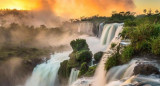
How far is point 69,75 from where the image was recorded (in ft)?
75.5

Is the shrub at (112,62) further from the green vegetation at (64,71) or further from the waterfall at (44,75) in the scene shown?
the waterfall at (44,75)

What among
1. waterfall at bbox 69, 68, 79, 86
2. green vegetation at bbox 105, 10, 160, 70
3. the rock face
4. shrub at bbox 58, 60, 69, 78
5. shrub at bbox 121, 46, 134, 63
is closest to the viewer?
the rock face

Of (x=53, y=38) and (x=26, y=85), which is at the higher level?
(x=53, y=38)

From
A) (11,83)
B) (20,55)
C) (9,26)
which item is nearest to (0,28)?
(9,26)

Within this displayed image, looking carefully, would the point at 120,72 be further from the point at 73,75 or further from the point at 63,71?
the point at 63,71

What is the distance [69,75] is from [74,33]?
22.6 meters

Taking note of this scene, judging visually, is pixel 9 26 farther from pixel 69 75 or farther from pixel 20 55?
pixel 69 75

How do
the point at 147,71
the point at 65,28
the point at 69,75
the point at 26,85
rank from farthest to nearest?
1. the point at 65,28
2. the point at 26,85
3. the point at 69,75
4. the point at 147,71

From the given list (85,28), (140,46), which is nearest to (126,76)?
(140,46)

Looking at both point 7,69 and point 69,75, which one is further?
point 7,69

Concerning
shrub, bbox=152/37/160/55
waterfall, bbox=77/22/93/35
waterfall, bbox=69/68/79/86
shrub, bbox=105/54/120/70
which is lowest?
waterfall, bbox=69/68/79/86

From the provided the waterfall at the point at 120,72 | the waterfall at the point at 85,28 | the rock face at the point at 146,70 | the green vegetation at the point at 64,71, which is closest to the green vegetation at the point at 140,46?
the waterfall at the point at 120,72

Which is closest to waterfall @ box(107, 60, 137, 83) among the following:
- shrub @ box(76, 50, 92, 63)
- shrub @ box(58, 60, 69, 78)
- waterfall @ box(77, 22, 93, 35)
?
shrub @ box(76, 50, 92, 63)

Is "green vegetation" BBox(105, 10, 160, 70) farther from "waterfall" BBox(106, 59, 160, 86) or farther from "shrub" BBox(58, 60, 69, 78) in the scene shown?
"shrub" BBox(58, 60, 69, 78)
